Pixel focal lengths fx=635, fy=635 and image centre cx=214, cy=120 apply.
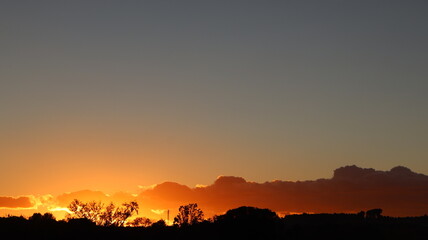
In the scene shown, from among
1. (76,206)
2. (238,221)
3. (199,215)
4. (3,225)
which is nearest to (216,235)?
(238,221)

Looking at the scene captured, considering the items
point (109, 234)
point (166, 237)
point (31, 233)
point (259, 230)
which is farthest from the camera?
point (259, 230)

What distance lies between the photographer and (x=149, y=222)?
15975 cm

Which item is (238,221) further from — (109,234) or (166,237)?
(109,234)

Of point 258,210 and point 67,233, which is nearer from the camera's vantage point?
point 67,233

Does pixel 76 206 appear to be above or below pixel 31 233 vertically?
above

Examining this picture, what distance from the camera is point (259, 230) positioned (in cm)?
14962

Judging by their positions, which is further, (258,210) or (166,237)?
(258,210)

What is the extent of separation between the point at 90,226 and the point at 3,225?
1834 centimetres

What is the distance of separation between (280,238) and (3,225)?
64836mm

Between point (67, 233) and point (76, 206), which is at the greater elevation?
point (76, 206)

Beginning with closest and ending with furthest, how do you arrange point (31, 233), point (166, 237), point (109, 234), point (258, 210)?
point (31, 233) < point (109, 234) < point (166, 237) < point (258, 210)

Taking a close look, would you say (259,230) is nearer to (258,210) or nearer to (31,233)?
(258,210)

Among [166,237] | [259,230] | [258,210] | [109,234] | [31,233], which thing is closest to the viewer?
[31,233]

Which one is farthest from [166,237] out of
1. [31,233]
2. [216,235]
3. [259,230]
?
[31,233]
